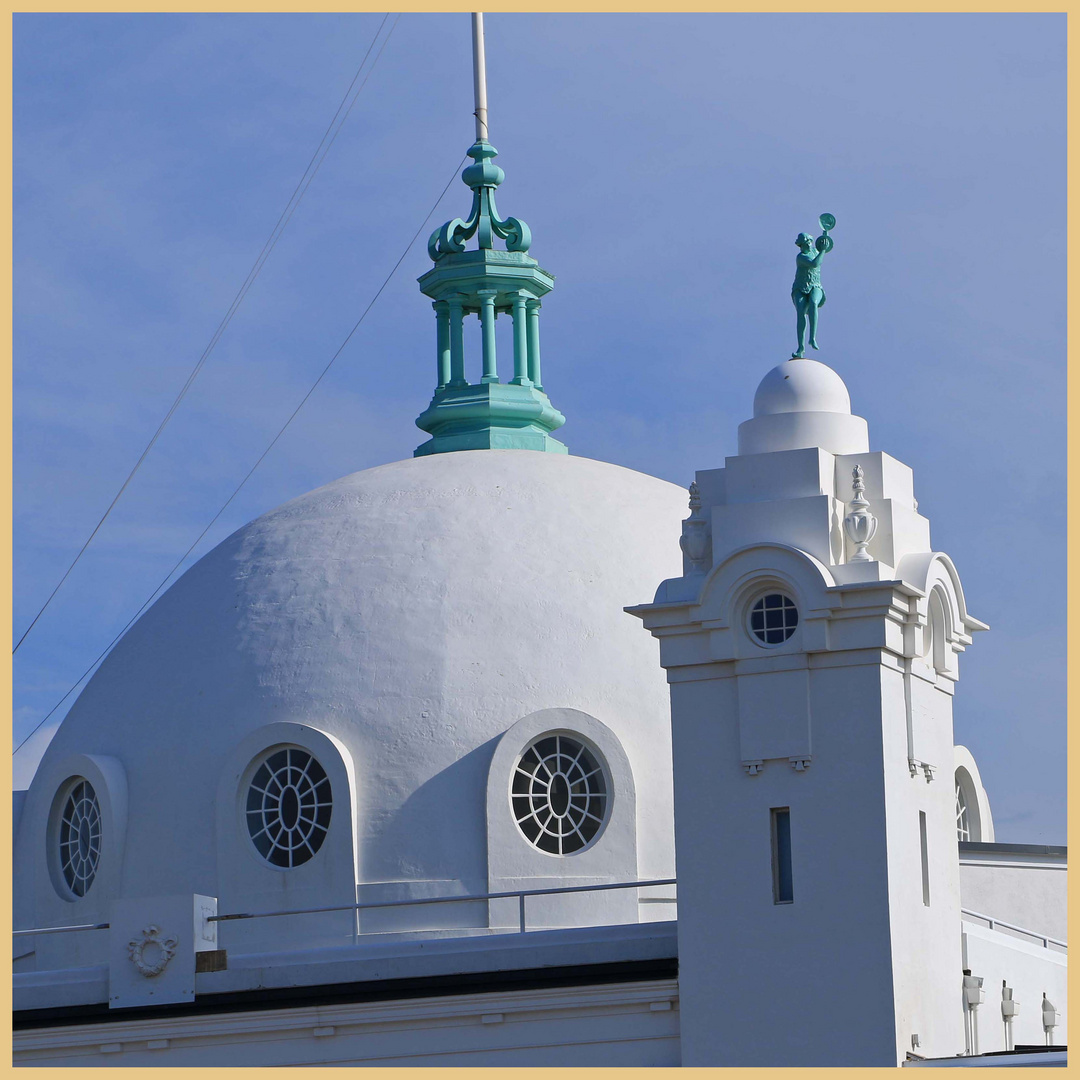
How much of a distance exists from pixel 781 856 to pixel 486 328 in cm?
1144

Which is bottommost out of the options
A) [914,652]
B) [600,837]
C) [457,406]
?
[600,837]

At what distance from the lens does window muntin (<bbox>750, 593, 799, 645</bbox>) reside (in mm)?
21578

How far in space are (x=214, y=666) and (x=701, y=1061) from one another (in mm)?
7861

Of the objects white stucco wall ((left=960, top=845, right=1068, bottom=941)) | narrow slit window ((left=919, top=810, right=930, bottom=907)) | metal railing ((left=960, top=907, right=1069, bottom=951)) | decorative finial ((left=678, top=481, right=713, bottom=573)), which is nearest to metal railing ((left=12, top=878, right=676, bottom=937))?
narrow slit window ((left=919, top=810, right=930, bottom=907))

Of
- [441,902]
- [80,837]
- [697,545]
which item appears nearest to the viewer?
[697,545]

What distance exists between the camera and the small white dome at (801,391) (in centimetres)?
2272

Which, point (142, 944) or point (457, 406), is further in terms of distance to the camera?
point (457, 406)

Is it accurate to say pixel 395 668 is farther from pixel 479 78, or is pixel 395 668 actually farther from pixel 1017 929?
pixel 479 78

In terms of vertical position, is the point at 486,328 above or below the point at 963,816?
above

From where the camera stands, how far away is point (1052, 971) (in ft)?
84.7

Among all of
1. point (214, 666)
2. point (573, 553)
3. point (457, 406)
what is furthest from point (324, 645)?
point (457, 406)

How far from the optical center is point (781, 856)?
2119cm

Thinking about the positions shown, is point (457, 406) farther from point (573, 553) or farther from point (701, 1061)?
point (701, 1061)

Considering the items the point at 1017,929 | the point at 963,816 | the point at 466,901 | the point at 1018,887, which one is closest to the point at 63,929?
the point at 466,901
